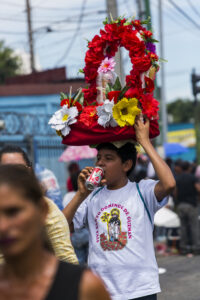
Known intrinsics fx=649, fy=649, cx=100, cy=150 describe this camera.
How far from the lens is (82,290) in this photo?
6.59 ft

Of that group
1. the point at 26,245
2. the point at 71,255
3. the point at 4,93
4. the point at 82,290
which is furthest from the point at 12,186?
the point at 4,93

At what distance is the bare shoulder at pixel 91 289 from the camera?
6.56ft

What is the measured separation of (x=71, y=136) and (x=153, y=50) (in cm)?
85

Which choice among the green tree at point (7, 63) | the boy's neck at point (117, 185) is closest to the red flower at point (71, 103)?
the boy's neck at point (117, 185)

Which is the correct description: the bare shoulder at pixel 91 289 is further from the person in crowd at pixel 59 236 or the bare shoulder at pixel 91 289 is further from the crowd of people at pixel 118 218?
the person in crowd at pixel 59 236

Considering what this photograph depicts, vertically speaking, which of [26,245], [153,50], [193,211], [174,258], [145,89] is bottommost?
[174,258]

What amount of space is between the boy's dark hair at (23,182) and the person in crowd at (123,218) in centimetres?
207

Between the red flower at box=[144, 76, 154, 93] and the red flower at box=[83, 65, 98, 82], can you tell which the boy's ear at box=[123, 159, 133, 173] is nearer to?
the red flower at box=[144, 76, 154, 93]

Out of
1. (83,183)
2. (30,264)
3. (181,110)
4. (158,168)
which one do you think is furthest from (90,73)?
(181,110)

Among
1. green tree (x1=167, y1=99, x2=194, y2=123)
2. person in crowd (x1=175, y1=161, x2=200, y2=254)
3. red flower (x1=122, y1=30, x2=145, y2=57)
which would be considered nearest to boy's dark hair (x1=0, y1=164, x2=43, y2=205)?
red flower (x1=122, y1=30, x2=145, y2=57)

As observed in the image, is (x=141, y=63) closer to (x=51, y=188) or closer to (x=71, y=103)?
(x=71, y=103)

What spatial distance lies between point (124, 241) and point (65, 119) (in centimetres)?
95

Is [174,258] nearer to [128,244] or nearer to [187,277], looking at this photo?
[187,277]

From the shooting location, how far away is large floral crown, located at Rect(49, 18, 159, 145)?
4285 millimetres
